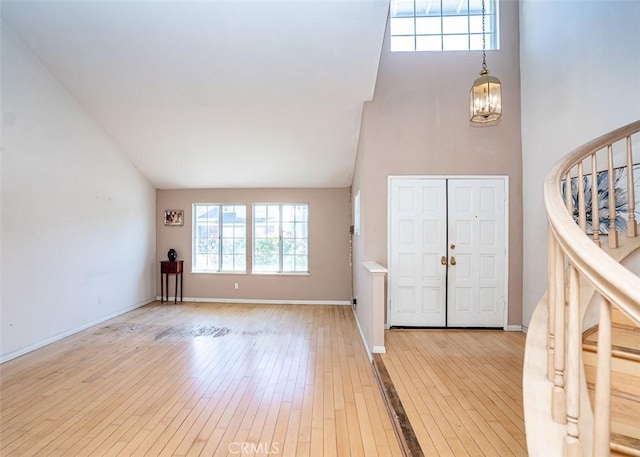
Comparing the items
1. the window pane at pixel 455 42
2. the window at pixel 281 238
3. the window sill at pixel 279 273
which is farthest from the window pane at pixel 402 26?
the window sill at pixel 279 273

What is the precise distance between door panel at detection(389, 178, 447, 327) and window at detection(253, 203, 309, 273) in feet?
7.83

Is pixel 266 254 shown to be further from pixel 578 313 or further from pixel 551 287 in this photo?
pixel 578 313

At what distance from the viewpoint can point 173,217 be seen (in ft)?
21.4

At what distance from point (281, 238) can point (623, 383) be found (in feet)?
18.1

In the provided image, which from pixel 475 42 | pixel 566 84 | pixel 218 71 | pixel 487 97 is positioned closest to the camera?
pixel 487 97

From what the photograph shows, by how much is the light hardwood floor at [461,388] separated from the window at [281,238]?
109 inches

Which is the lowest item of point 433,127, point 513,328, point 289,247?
point 513,328

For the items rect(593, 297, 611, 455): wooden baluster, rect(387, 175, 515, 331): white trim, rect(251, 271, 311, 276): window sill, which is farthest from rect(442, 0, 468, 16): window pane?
rect(593, 297, 611, 455): wooden baluster

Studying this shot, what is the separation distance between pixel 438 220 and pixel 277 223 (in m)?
3.27

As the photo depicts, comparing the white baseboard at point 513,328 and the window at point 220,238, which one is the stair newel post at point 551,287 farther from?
the window at point 220,238

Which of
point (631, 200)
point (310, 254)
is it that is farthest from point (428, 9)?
point (310, 254)

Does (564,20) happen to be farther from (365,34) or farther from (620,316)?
(620,316)

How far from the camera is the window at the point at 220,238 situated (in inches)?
256

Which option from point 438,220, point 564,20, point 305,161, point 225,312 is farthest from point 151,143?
point 564,20
